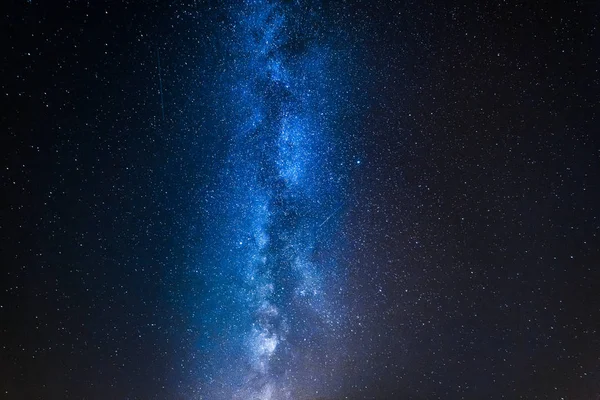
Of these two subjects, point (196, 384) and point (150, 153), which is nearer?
point (150, 153)

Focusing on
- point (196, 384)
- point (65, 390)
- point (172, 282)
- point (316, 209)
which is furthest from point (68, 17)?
point (196, 384)

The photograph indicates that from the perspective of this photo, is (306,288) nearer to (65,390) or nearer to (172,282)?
(172,282)

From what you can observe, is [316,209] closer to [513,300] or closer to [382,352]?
[382,352]

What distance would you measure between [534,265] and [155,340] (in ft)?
7.47

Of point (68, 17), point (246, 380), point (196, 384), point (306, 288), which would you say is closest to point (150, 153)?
point (68, 17)

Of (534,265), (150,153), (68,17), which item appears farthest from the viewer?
(534,265)

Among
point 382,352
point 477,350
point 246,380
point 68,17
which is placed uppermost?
point 68,17

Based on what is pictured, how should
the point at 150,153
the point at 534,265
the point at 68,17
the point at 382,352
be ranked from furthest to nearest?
the point at 382,352 < the point at 534,265 < the point at 150,153 < the point at 68,17

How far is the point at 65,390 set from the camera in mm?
2002

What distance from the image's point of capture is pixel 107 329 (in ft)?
6.63

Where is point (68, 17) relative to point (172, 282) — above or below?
above

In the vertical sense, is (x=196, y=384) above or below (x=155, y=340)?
below

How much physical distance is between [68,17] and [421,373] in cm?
287

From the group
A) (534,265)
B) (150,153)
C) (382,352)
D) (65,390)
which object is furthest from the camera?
(382,352)
